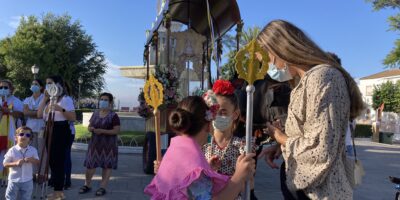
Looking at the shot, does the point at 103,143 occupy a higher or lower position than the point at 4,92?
lower

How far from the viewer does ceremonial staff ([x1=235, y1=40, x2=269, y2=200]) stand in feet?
7.18

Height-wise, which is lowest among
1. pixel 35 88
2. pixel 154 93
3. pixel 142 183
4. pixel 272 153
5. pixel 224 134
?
pixel 142 183

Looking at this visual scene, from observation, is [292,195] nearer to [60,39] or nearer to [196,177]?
[196,177]

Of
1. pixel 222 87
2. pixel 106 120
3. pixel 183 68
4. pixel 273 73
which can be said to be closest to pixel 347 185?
pixel 273 73

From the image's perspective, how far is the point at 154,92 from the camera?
270cm

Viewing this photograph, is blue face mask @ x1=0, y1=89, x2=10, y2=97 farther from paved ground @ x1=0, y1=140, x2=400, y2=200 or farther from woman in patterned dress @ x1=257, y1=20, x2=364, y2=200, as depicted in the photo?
woman in patterned dress @ x1=257, y1=20, x2=364, y2=200

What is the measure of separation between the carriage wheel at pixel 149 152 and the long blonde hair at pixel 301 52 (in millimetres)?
6087

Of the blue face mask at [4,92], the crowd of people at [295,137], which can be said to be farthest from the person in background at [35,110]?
the crowd of people at [295,137]

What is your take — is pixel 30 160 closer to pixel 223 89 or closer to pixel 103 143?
pixel 103 143

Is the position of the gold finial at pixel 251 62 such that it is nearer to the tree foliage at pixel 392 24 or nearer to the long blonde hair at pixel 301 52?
the long blonde hair at pixel 301 52

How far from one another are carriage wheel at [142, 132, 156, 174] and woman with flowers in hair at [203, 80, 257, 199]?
501 cm

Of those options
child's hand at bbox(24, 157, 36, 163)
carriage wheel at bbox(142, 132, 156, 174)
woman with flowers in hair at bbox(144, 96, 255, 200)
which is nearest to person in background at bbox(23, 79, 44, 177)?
child's hand at bbox(24, 157, 36, 163)

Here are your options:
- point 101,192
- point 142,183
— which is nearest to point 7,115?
point 101,192

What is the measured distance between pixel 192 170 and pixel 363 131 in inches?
1268
